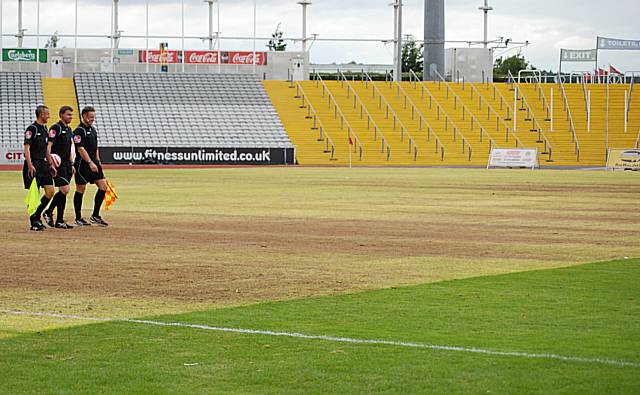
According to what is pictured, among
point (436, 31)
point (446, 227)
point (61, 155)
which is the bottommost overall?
point (446, 227)

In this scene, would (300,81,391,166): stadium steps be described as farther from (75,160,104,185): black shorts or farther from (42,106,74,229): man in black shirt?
(42,106,74,229): man in black shirt

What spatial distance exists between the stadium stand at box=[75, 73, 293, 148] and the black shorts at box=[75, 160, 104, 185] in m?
43.4

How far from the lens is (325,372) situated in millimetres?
8422

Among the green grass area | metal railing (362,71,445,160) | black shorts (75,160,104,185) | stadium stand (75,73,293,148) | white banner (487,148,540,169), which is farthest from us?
metal railing (362,71,445,160)

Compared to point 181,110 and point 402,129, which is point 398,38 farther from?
point 181,110

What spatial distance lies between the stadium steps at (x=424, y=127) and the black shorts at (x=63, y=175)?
4869 centimetres

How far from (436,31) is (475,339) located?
72988mm

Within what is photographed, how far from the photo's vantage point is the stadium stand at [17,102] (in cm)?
6575

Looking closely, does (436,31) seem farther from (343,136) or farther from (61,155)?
(61,155)

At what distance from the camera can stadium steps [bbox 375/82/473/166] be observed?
69312 mm

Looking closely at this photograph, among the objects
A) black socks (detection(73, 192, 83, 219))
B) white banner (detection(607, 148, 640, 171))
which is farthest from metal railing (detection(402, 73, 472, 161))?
black socks (detection(73, 192, 83, 219))

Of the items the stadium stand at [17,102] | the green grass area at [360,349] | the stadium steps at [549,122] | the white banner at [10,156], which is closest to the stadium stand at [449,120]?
the stadium steps at [549,122]

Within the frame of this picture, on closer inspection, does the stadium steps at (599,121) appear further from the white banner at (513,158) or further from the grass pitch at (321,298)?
the grass pitch at (321,298)

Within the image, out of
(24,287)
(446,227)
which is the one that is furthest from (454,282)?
(446,227)
